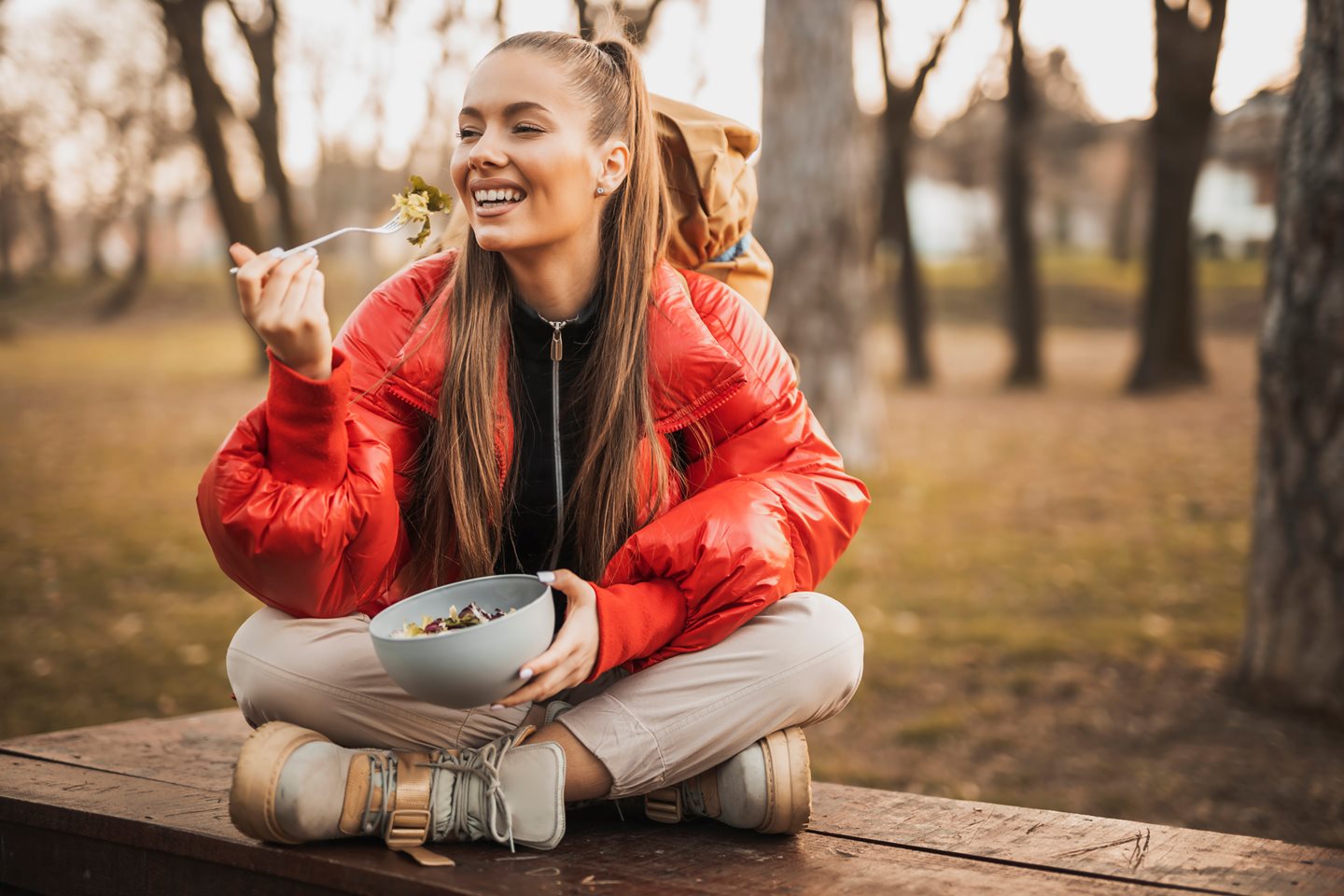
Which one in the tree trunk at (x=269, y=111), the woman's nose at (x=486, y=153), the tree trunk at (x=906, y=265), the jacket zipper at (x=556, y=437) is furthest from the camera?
the tree trunk at (x=906, y=265)

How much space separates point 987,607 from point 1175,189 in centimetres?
791

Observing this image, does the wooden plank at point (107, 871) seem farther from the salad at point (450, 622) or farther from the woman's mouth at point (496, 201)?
the woman's mouth at point (496, 201)

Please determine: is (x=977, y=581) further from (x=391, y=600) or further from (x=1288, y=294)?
(x=391, y=600)

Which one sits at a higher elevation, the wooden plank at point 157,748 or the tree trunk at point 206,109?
the tree trunk at point 206,109

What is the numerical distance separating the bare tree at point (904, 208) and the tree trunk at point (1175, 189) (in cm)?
272

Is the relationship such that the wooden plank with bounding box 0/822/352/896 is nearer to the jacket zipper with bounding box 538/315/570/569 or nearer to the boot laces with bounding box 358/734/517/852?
the boot laces with bounding box 358/734/517/852

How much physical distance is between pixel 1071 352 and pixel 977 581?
12561mm

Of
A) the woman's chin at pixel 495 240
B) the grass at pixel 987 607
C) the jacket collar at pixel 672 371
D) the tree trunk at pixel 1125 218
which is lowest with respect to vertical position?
the grass at pixel 987 607

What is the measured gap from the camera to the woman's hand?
5.86 feet

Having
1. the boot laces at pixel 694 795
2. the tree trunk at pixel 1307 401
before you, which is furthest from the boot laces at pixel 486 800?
the tree trunk at pixel 1307 401

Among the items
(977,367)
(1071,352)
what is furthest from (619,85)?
(1071,352)

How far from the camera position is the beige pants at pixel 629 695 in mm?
1994

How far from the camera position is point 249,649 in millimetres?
2053

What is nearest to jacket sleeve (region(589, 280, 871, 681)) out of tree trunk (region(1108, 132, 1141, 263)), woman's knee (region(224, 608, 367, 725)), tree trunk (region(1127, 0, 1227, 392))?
woman's knee (region(224, 608, 367, 725))
